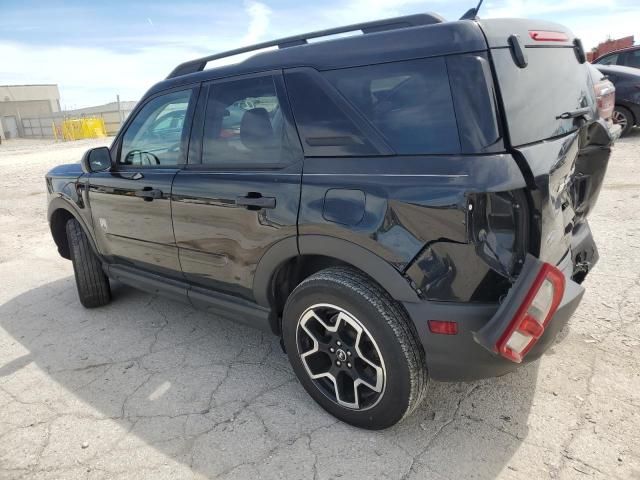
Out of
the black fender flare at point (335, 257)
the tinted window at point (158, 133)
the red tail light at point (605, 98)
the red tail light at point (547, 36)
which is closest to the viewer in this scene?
the black fender flare at point (335, 257)

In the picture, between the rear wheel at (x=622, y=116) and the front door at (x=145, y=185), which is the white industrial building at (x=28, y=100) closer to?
the rear wheel at (x=622, y=116)

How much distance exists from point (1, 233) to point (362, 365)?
6.87 meters

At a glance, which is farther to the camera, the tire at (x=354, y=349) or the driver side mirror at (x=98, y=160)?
the driver side mirror at (x=98, y=160)

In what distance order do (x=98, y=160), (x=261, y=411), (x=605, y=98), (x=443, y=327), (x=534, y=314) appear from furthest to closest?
1. (x=605, y=98)
2. (x=98, y=160)
3. (x=261, y=411)
4. (x=443, y=327)
5. (x=534, y=314)

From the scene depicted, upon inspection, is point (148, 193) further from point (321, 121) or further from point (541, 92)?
point (541, 92)

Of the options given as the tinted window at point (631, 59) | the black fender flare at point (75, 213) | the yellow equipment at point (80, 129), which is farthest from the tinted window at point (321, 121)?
the yellow equipment at point (80, 129)

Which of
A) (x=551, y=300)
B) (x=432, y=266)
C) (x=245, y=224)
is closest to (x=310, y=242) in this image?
(x=245, y=224)

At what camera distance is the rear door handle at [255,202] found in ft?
8.11

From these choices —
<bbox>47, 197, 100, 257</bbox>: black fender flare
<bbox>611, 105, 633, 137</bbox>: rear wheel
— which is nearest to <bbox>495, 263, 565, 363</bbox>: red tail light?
<bbox>47, 197, 100, 257</bbox>: black fender flare

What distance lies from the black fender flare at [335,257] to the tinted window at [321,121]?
428 mm

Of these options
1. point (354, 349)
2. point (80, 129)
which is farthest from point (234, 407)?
point (80, 129)

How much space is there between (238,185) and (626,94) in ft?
29.8

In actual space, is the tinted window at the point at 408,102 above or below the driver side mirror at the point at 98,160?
above

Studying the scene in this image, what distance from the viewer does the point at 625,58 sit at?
10.9 m
